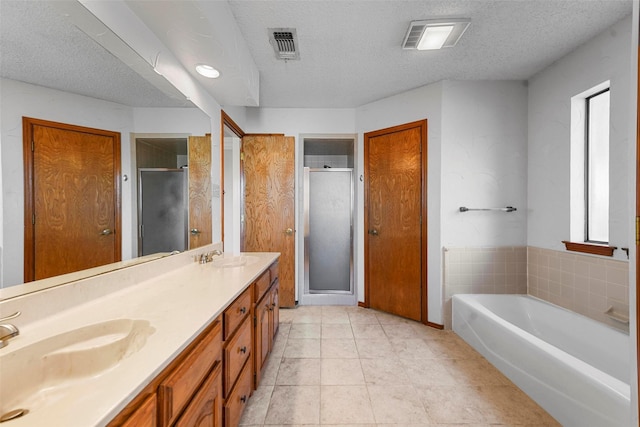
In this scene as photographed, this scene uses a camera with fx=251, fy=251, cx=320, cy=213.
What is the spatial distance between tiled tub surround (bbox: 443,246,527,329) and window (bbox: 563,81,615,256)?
1.69ft

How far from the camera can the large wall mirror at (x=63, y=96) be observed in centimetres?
77

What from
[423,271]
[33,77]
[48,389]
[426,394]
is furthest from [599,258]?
[33,77]

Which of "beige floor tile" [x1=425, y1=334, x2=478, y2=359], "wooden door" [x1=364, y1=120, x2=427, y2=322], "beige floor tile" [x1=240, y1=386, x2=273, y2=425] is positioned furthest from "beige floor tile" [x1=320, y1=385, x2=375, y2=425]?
"wooden door" [x1=364, y1=120, x2=427, y2=322]

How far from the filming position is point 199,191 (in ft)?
6.05

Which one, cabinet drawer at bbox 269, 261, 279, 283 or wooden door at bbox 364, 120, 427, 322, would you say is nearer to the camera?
cabinet drawer at bbox 269, 261, 279, 283

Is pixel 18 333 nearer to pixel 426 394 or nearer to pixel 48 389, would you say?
pixel 48 389

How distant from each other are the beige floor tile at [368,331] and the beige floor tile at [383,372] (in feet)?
1.20

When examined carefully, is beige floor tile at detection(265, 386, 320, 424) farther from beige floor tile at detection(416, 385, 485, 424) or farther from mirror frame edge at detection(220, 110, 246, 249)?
mirror frame edge at detection(220, 110, 246, 249)

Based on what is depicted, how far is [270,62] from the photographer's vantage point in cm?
219

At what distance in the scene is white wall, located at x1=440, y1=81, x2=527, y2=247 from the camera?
2484mm

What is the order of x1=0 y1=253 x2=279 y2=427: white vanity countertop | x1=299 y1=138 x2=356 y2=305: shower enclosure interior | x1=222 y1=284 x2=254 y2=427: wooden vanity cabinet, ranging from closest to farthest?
x1=0 y1=253 x2=279 y2=427: white vanity countertop < x1=222 y1=284 x2=254 y2=427: wooden vanity cabinet < x1=299 y1=138 x2=356 y2=305: shower enclosure interior

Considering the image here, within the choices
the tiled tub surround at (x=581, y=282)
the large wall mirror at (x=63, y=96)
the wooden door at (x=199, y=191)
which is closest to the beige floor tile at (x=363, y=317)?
the tiled tub surround at (x=581, y=282)

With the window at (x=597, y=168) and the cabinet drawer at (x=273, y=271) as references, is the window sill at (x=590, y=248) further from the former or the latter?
the cabinet drawer at (x=273, y=271)

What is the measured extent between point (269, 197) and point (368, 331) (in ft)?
6.06
